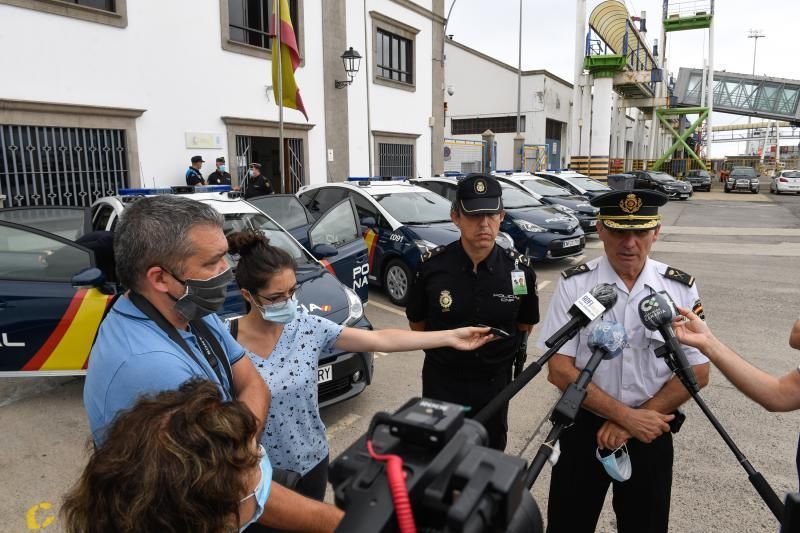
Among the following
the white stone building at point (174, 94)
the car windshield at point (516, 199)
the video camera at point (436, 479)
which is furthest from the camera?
the car windshield at point (516, 199)

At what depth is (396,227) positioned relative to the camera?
7.31m

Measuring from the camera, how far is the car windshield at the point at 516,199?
34.0ft

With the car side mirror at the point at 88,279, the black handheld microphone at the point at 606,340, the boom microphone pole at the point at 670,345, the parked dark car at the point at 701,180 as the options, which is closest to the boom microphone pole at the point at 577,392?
the black handheld microphone at the point at 606,340

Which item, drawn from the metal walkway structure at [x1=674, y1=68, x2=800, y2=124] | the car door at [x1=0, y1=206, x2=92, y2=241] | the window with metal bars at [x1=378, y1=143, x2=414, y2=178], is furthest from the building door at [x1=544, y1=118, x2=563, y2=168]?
the car door at [x1=0, y1=206, x2=92, y2=241]

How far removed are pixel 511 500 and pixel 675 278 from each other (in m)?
1.74

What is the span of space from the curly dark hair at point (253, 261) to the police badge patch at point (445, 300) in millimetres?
800

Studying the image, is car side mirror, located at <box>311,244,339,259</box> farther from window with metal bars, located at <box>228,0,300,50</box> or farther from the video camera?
window with metal bars, located at <box>228,0,300,50</box>

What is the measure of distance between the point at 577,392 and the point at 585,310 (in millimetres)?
347

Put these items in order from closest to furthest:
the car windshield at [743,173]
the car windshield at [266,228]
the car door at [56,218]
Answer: the car door at [56,218] → the car windshield at [266,228] → the car windshield at [743,173]

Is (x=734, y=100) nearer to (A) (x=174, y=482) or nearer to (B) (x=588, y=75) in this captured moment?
(B) (x=588, y=75)

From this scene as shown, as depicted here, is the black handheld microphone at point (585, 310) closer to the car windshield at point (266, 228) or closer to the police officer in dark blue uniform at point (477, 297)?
the police officer in dark blue uniform at point (477, 297)

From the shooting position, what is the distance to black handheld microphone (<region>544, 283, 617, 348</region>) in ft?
5.51

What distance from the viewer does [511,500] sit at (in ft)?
2.49

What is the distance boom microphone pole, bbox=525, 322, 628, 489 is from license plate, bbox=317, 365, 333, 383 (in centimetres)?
227
